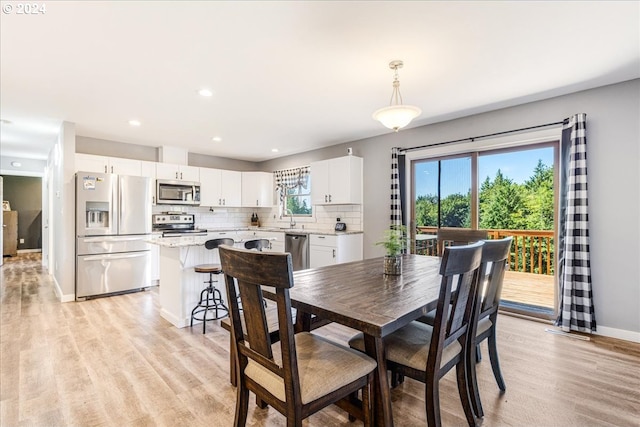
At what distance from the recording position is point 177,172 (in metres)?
5.64

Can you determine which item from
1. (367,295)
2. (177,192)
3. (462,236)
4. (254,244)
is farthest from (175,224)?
(367,295)

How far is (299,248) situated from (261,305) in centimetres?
410

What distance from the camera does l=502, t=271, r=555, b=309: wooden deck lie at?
394cm

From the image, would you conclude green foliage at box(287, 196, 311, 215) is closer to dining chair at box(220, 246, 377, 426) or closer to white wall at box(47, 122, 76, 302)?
white wall at box(47, 122, 76, 302)

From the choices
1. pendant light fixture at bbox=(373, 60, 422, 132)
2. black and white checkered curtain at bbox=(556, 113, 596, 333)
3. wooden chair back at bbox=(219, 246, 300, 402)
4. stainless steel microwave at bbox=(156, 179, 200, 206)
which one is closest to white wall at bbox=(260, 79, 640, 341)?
black and white checkered curtain at bbox=(556, 113, 596, 333)

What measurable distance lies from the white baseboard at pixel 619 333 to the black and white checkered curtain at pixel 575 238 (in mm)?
63

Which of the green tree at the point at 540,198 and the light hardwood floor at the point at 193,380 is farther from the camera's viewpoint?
the green tree at the point at 540,198

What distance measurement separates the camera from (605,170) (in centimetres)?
300

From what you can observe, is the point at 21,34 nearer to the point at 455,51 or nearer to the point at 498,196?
the point at 455,51

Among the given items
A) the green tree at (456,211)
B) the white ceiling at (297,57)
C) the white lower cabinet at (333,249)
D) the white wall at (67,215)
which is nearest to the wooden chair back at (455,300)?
the white ceiling at (297,57)

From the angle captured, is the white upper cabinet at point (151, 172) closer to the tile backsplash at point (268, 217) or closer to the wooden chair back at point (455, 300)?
the tile backsplash at point (268, 217)

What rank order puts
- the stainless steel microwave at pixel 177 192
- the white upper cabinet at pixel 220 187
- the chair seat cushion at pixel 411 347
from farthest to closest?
the white upper cabinet at pixel 220 187 < the stainless steel microwave at pixel 177 192 < the chair seat cushion at pixel 411 347

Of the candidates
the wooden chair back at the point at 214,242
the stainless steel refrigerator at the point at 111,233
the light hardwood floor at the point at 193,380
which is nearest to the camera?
the light hardwood floor at the point at 193,380

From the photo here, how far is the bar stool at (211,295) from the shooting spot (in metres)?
3.07
